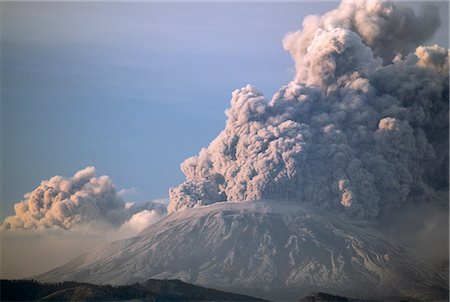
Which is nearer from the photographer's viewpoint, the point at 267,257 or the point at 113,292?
the point at 113,292

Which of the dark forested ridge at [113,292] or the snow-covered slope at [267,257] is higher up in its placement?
the snow-covered slope at [267,257]

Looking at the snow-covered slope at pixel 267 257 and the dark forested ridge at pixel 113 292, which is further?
the snow-covered slope at pixel 267 257

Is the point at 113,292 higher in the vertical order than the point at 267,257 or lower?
lower

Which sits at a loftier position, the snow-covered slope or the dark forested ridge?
the snow-covered slope

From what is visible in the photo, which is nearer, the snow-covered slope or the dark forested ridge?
the dark forested ridge
